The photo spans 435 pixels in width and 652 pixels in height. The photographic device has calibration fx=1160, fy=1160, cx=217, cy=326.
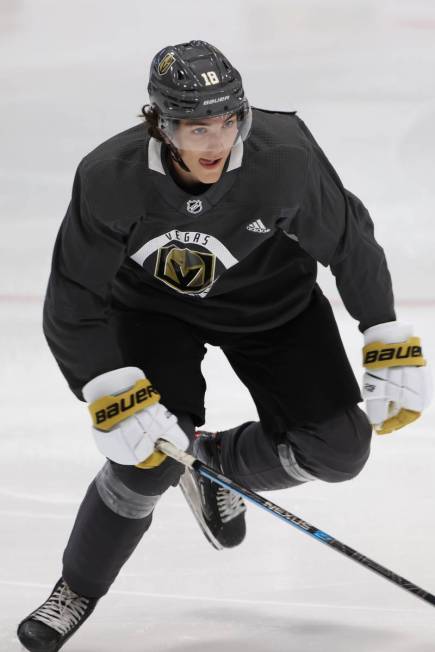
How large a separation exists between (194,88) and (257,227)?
368 millimetres

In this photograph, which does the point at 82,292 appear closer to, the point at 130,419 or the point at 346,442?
the point at 130,419

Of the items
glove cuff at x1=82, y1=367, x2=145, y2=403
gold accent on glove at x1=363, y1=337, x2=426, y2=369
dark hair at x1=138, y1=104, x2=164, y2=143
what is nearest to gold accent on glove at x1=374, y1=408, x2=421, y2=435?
gold accent on glove at x1=363, y1=337, x2=426, y2=369

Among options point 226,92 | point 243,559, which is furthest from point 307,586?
point 226,92

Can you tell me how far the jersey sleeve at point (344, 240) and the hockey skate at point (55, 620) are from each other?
0.98 meters

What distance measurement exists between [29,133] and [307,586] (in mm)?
3160

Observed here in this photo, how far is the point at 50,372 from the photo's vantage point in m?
4.30

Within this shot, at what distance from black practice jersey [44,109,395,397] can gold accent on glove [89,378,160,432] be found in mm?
93

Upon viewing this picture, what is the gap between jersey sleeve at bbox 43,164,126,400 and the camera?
2643 mm

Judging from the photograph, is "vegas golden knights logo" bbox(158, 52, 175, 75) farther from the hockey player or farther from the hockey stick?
the hockey stick

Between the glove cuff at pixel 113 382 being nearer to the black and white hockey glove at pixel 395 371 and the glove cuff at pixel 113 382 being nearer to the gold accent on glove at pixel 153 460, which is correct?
the gold accent on glove at pixel 153 460

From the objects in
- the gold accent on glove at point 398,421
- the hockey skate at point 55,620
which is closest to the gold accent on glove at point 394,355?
the gold accent on glove at point 398,421

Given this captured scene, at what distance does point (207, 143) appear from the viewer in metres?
2.52

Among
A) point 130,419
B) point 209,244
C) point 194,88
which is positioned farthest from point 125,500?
point 194,88

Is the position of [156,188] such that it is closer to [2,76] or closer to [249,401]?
[249,401]
